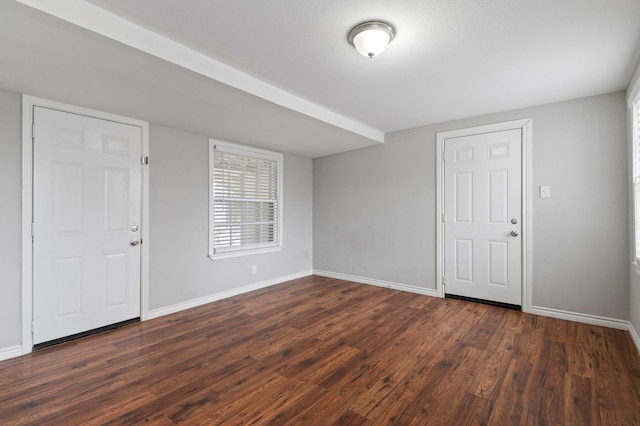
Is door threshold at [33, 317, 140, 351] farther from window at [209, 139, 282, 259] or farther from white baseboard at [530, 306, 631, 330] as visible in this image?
white baseboard at [530, 306, 631, 330]

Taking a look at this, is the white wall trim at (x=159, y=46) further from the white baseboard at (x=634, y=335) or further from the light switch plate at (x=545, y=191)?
the white baseboard at (x=634, y=335)

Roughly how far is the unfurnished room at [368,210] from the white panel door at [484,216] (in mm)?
24

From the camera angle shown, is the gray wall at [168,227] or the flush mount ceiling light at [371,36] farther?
the gray wall at [168,227]

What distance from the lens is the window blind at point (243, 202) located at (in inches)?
167

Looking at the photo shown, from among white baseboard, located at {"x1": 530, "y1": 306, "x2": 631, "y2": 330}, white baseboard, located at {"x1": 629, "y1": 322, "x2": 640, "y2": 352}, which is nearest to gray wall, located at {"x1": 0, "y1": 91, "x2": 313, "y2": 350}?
white baseboard, located at {"x1": 530, "y1": 306, "x2": 631, "y2": 330}

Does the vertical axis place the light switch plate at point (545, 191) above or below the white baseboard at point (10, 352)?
above

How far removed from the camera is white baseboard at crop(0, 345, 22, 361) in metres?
2.52

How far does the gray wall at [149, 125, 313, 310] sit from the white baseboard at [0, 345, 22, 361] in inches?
43.2

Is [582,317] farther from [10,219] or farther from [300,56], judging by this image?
[10,219]

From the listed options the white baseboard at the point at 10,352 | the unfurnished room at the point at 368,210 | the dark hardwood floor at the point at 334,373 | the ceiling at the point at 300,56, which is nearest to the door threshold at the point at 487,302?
the unfurnished room at the point at 368,210

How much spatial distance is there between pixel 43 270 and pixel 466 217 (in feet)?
15.5

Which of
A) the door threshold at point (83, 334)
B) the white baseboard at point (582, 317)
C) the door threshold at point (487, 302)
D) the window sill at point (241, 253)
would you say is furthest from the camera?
the window sill at point (241, 253)

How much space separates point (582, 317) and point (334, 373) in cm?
292

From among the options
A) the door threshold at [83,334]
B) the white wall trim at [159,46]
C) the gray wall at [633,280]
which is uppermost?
the white wall trim at [159,46]
